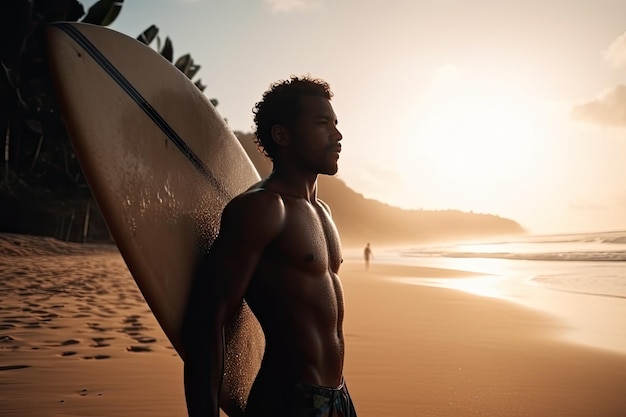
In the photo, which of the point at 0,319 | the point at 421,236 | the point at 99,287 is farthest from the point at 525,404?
the point at 421,236

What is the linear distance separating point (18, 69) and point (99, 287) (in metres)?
8.10

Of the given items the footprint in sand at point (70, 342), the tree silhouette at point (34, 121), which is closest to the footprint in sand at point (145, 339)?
the footprint in sand at point (70, 342)

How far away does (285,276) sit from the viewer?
4.67 ft

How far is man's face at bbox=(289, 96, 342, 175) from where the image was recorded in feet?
5.14

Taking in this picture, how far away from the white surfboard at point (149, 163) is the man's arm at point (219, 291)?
8cm

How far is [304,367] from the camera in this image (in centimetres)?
142

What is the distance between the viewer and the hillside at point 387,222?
124850 mm

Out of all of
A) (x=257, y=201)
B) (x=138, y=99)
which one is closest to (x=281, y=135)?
(x=257, y=201)

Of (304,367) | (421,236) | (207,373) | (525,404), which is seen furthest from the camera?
(421,236)

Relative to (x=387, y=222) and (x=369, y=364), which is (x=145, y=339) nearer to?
(x=369, y=364)

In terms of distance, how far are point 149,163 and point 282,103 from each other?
0.43m

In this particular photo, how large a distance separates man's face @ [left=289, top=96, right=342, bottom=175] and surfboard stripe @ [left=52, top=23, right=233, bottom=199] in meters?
0.31

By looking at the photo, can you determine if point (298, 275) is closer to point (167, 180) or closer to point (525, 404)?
point (167, 180)

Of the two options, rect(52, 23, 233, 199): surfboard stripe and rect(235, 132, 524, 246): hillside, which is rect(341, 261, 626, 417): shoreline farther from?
rect(235, 132, 524, 246): hillside
